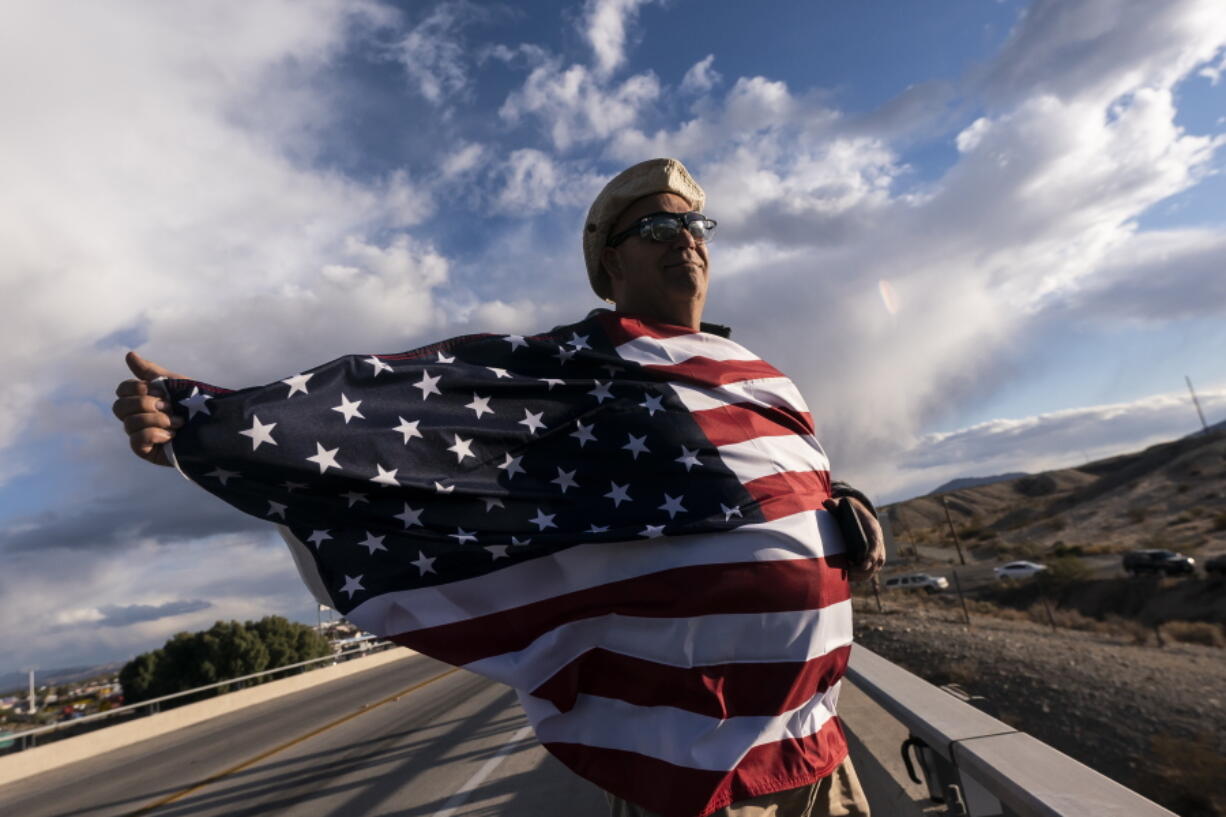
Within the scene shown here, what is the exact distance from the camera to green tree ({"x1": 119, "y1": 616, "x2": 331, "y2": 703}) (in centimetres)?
3797

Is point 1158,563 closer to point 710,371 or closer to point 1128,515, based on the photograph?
point 1128,515

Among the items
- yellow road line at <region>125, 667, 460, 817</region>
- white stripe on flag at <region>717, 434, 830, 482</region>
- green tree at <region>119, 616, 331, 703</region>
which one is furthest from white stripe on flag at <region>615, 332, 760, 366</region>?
green tree at <region>119, 616, 331, 703</region>

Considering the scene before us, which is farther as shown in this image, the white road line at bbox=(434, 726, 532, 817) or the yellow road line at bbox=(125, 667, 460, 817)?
the yellow road line at bbox=(125, 667, 460, 817)

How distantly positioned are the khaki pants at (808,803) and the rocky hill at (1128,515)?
4564cm

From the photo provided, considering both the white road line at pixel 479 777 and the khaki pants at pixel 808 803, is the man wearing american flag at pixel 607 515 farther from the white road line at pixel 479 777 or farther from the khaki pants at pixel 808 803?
the white road line at pixel 479 777

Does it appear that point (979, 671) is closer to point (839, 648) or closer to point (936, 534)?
point (839, 648)

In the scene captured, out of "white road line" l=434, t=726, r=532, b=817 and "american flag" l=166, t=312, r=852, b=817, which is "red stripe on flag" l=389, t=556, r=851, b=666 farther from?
"white road line" l=434, t=726, r=532, b=817

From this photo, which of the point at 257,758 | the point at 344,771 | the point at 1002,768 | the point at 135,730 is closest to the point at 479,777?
the point at 344,771

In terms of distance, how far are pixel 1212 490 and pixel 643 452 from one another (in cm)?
7367

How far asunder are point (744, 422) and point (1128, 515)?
73.7 m

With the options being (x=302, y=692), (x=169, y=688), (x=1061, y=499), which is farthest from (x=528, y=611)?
(x=1061, y=499)

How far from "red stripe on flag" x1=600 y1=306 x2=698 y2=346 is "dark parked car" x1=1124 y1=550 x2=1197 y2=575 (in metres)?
39.9

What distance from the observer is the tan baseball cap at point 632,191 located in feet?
7.78

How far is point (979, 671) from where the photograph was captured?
43.7 ft
